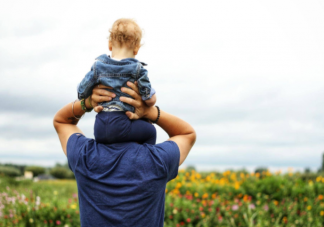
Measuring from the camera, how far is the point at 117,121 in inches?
80.3

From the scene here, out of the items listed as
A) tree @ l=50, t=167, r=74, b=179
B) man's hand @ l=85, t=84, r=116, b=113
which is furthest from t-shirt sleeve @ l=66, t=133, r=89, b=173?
tree @ l=50, t=167, r=74, b=179

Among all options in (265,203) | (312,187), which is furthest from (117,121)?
(312,187)

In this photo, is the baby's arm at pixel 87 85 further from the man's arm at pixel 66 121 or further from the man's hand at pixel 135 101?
the man's hand at pixel 135 101

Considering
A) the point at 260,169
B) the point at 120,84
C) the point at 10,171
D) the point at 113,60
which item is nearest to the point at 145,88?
the point at 120,84

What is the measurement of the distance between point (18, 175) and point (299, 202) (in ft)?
34.2

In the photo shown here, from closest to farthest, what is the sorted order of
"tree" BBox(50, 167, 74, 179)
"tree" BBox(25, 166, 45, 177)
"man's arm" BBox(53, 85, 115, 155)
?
1. "man's arm" BBox(53, 85, 115, 155)
2. "tree" BBox(25, 166, 45, 177)
3. "tree" BBox(50, 167, 74, 179)

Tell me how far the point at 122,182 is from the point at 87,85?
→ 0.73 metres

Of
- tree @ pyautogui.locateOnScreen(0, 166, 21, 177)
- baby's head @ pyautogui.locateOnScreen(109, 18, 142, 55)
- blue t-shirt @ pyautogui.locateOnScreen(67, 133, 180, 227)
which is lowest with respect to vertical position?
tree @ pyautogui.locateOnScreen(0, 166, 21, 177)

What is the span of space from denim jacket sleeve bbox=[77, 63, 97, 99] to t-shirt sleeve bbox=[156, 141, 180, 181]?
24.9 inches

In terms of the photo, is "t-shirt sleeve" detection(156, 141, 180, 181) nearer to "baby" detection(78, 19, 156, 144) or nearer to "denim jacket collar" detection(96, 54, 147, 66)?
"baby" detection(78, 19, 156, 144)

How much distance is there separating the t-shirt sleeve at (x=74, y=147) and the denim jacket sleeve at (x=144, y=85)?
528 mm

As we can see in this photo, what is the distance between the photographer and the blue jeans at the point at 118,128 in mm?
2033

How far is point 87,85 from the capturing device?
7.15ft

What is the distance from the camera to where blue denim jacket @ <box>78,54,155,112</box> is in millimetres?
2104
